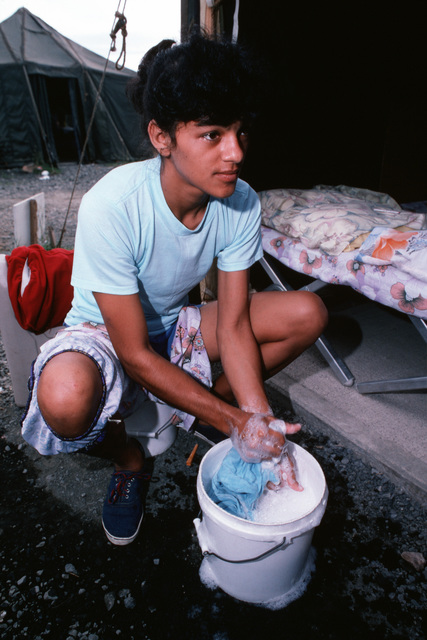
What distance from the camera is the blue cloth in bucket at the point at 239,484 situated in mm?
1254

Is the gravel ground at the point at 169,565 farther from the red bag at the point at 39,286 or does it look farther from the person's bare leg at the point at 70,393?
the red bag at the point at 39,286

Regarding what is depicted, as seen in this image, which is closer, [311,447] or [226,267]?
[226,267]

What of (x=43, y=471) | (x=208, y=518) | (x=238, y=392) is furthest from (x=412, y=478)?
(x=43, y=471)

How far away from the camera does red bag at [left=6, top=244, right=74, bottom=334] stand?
5.68 ft

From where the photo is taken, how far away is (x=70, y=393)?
48.6 inches

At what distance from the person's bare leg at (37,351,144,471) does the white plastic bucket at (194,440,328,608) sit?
1.31 ft

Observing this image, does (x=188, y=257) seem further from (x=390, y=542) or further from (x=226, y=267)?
(x=390, y=542)

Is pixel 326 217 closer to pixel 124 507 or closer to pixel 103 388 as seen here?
pixel 103 388

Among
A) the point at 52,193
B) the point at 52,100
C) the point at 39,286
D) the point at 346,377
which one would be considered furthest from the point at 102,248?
the point at 52,100

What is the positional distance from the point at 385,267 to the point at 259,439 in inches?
41.8

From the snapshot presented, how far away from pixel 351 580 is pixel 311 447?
0.62 meters

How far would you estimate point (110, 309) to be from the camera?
1.34m

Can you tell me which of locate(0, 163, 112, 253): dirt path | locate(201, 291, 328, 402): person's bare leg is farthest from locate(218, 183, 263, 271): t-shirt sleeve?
locate(0, 163, 112, 253): dirt path

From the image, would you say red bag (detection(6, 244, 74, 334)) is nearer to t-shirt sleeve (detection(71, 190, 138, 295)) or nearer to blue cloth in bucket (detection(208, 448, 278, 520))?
t-shirt sleeve (detection(71, 190, 138, 295))
